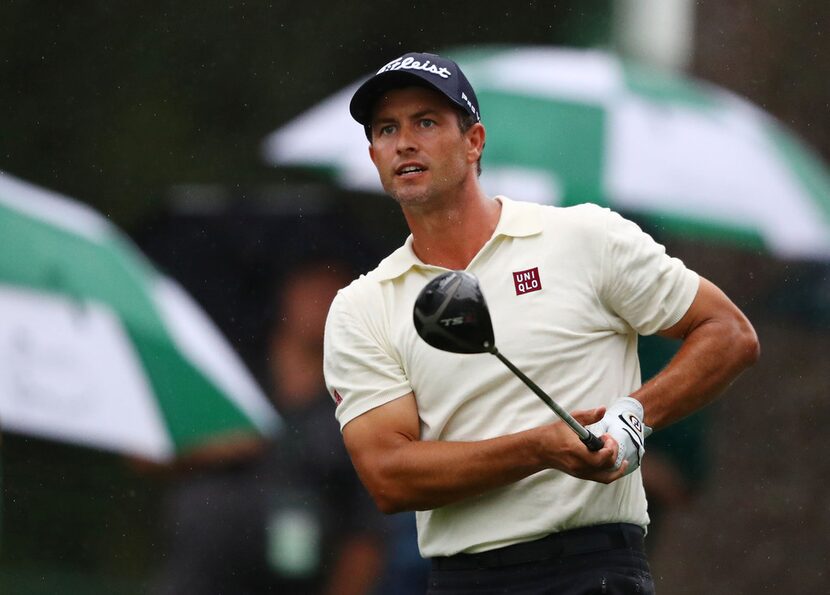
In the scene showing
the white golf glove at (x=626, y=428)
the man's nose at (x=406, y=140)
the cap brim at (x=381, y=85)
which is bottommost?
the white golf glove at (x=626, y=428)

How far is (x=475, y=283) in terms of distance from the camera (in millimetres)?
3133

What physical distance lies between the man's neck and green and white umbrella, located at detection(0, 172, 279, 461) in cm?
206

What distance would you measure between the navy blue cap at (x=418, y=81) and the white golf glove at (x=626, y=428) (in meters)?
0.83

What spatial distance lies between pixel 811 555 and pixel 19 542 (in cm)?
284

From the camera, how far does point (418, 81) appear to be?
11.9 feet

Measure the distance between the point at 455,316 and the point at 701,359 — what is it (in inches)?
27.4

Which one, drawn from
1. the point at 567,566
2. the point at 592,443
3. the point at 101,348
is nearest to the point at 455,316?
the point at 592,443

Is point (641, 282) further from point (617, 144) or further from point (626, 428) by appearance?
point (617, 144)

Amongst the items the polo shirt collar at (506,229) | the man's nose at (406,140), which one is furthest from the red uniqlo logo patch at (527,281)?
the man's nose at (406,140)

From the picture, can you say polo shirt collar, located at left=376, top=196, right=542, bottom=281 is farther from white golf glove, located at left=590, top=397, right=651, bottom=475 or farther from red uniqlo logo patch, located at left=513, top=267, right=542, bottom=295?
white golf glove, located at left=590, top=397, right=651, bottom=475

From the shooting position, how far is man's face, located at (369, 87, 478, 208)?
362 centimetres

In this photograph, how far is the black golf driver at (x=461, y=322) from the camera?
3.08 metres

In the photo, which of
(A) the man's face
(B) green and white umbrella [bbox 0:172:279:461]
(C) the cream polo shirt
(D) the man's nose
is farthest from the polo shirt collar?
(B) green and white umbrella [bbox 0:172:279:461]

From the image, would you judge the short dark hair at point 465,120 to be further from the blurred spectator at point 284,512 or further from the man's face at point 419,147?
the blurred spectator at point 284,512
